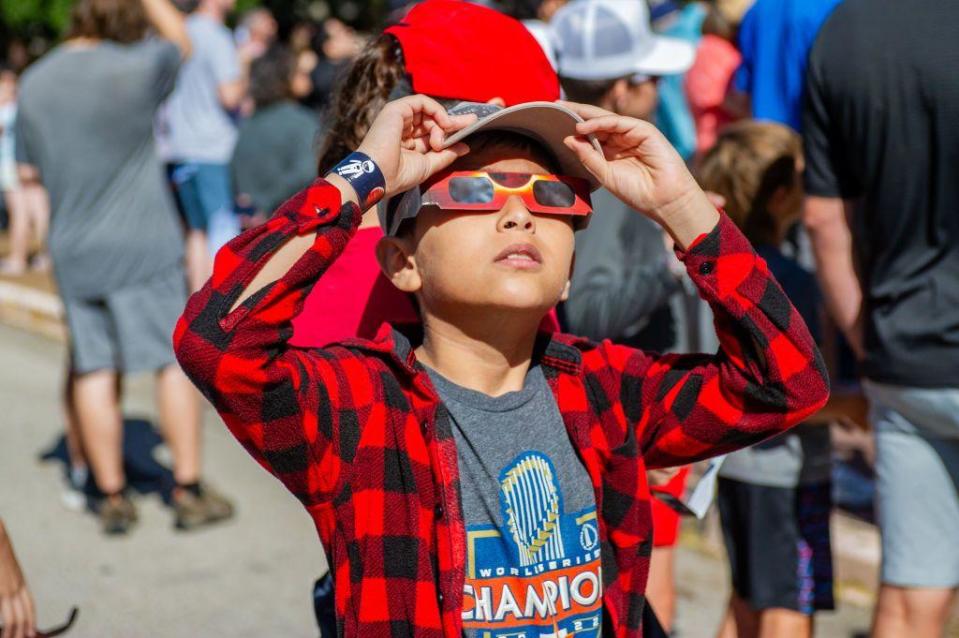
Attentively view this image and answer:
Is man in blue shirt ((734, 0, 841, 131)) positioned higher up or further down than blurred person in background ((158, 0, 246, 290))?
higher up

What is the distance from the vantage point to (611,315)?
3.06 meters

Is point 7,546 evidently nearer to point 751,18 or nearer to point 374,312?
point 374,312

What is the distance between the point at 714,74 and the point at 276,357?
4561 millimetres

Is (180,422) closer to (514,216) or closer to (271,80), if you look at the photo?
(271,80)

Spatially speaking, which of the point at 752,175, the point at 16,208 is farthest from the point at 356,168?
the point at 16,208

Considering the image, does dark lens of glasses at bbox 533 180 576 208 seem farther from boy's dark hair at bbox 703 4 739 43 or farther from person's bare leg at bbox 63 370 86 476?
boy's dark hair at bbox 703 4 739 43

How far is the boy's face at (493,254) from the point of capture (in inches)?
81.6

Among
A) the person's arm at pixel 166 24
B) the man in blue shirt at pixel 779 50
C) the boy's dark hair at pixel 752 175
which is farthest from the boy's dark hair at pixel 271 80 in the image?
the boy's dark hair at pixel 752 175

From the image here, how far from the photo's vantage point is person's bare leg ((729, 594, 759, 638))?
3445 millimetres

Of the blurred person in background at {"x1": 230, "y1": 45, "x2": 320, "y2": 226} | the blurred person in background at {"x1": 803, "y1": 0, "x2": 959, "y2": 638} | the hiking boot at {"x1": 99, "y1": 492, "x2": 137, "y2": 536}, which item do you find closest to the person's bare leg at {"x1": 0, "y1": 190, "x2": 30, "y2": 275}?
the blurred person in background at {"x1": 230, "y1": 45, "x2": 320, "y2": 226}

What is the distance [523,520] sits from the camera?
6.81 feet

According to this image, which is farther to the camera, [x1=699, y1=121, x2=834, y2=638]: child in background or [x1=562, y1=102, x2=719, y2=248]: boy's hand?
[x1=699, y1=121, x2=834, y2=638]: child in background

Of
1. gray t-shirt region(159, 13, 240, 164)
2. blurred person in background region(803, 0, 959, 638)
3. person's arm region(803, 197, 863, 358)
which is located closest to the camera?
blurred person in background region(803, 0, 959, 638)

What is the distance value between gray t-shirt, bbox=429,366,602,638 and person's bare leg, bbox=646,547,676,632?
1.23 metres
